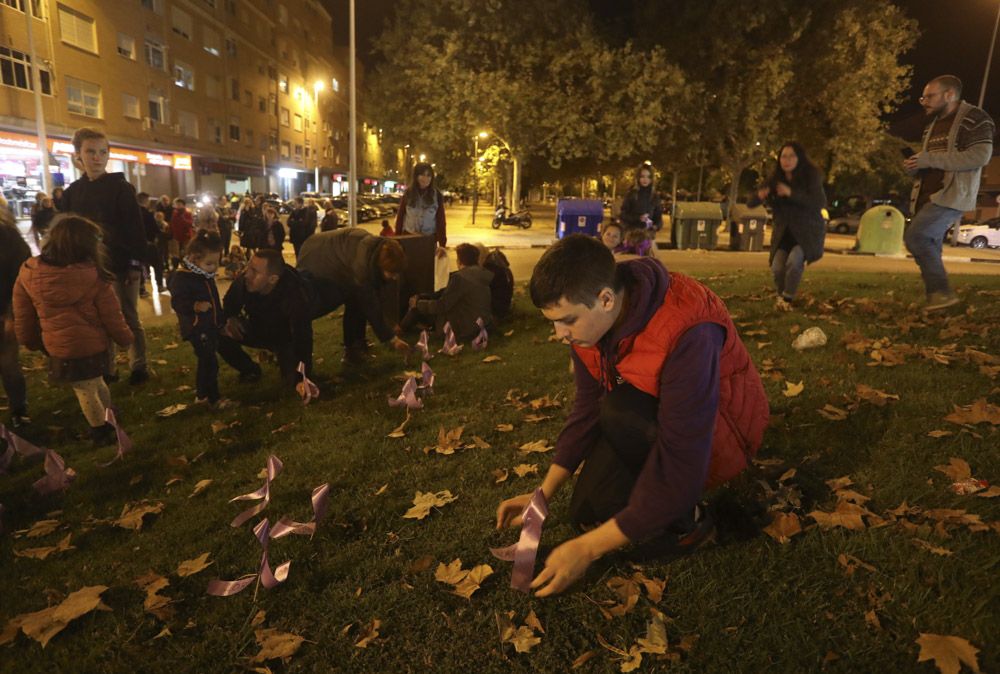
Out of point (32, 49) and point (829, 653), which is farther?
point (32, 49)

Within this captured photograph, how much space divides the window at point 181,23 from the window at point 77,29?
7986mm

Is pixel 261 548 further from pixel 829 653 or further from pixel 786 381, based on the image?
pixel 786 381

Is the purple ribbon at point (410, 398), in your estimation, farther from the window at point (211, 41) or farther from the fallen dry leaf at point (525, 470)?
the window at point (211, 41)

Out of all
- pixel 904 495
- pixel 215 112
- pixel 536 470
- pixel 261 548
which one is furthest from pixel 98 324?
pixel 215 112

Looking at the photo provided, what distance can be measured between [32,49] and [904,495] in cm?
3126

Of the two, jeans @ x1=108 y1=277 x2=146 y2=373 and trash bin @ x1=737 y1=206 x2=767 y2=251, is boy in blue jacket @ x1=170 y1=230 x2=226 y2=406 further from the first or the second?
trash bin @ x1=737 y1=206 x2=767 y2=251

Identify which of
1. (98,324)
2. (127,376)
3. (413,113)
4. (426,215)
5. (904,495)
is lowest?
(127,376)

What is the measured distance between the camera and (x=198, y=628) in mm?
2539

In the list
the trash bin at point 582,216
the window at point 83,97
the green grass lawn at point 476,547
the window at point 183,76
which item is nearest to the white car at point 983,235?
the trash bin at point 582,216

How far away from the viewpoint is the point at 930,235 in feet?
19.0

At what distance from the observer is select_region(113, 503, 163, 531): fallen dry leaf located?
343 cm

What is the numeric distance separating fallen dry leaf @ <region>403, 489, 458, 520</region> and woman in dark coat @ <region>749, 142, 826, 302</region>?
4876mm

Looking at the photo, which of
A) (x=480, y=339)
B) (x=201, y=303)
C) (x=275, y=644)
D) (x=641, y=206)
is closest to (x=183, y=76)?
(x=641, y=206)

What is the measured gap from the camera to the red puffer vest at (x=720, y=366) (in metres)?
2.14
